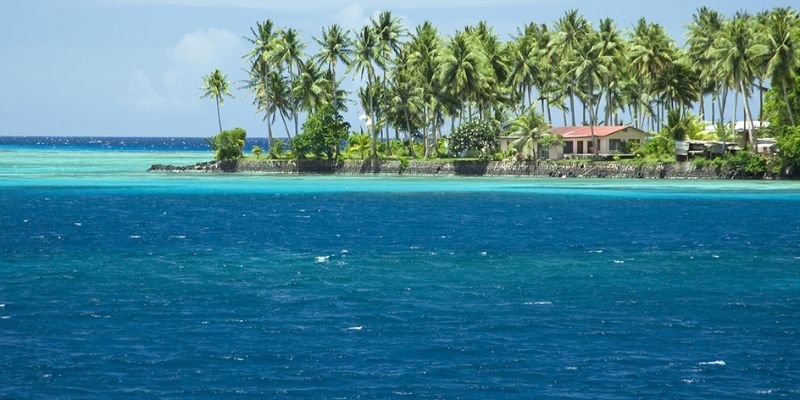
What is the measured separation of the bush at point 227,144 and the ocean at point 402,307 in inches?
2701

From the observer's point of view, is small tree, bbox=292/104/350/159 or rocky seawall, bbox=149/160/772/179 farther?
small tree, bbox=292/104/350/159

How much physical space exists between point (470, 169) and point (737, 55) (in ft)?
95.0

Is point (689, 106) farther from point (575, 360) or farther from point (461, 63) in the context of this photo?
point (575, 360)

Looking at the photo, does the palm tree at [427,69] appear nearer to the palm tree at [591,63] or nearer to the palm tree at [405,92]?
the palm tree at [405,92]

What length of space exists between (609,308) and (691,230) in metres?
26.7

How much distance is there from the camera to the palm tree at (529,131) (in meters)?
116

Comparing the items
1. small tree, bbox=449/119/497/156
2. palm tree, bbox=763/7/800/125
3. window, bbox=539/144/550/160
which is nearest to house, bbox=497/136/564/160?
window, bbox=539/144/550/160

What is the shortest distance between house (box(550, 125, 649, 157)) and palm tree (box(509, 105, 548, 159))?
5005 mm

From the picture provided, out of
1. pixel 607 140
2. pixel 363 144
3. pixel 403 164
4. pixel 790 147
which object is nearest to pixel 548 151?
Result: pixel 607 140

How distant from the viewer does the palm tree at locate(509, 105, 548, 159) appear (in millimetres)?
116500

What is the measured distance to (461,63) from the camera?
123062 millimetres

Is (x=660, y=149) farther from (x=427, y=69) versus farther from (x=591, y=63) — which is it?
(x=427, y=69)

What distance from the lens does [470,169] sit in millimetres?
119062

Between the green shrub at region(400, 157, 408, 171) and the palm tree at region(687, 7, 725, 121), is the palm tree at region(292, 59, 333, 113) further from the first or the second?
the palm tree at region(687, 7, 725, 121)
